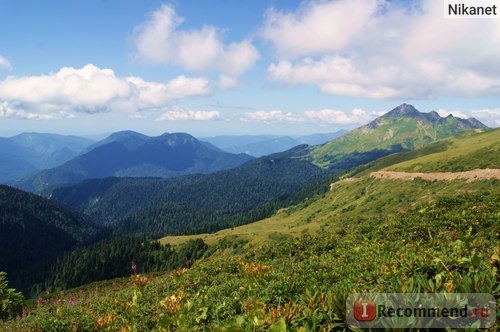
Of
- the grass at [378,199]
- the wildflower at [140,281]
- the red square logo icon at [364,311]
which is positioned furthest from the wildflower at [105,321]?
the grass at [378,199]

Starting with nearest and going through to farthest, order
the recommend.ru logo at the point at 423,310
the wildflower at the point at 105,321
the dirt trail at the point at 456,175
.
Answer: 1. the recommend.ru logo at the point at 423,310
2. the wildflower at the point at 105,321
3. the dirt trail at the point at 456,175

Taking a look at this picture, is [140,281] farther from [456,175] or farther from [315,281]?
[456,175]

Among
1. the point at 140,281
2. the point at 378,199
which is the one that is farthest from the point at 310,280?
the point at 378,199

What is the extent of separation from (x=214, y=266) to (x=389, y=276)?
17.4 meters

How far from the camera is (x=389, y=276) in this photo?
9719mm

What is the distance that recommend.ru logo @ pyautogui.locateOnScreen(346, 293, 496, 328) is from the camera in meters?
5.93

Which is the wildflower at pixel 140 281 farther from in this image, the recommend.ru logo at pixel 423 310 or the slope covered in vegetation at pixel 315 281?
the recommend.ru logo at pixel 423 310

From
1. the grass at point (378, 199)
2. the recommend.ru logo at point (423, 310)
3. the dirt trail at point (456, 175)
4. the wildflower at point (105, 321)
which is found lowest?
the grass at point (378, 199)

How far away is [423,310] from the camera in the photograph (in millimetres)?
6320

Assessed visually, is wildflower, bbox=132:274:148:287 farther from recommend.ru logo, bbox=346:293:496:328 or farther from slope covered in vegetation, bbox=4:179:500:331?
recommend.ru logo, bbox=346:293:496:328

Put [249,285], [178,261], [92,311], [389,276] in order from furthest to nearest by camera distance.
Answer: [178,261]
[92,311]
[249,285]
[389,276]

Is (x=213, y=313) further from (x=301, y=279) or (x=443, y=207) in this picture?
(x=443, y=207)

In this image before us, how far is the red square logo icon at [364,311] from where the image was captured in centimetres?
612

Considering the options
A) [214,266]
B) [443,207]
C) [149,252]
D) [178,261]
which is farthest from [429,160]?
[214,266]
